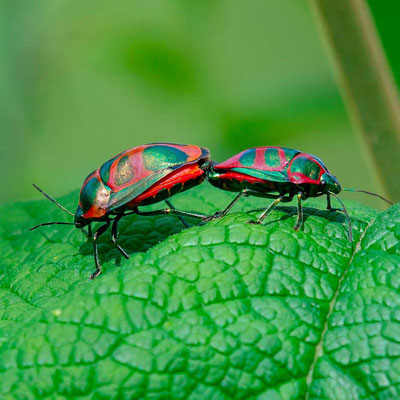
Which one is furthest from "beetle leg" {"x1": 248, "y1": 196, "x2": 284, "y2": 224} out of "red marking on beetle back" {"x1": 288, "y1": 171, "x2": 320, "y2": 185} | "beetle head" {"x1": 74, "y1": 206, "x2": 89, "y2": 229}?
"beetle head" {"x1": 74, "y1": 206, "x2": 89, "y2": 229}

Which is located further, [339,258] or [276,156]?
[276,156]

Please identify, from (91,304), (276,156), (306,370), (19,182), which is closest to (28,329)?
(91,304)

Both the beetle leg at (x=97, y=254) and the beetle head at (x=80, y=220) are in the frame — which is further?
the beetle head at (x=80, y=220)

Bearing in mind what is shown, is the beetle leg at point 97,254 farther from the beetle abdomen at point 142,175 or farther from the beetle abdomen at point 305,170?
the beetle abdomen at point 305,170

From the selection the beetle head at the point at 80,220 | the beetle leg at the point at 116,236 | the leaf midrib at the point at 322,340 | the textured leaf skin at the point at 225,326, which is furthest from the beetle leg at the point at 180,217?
the leaf midrib at the point at 322,340

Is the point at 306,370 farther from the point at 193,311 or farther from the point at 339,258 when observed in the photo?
the point at 339,258

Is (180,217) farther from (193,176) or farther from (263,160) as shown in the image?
(263,160)
